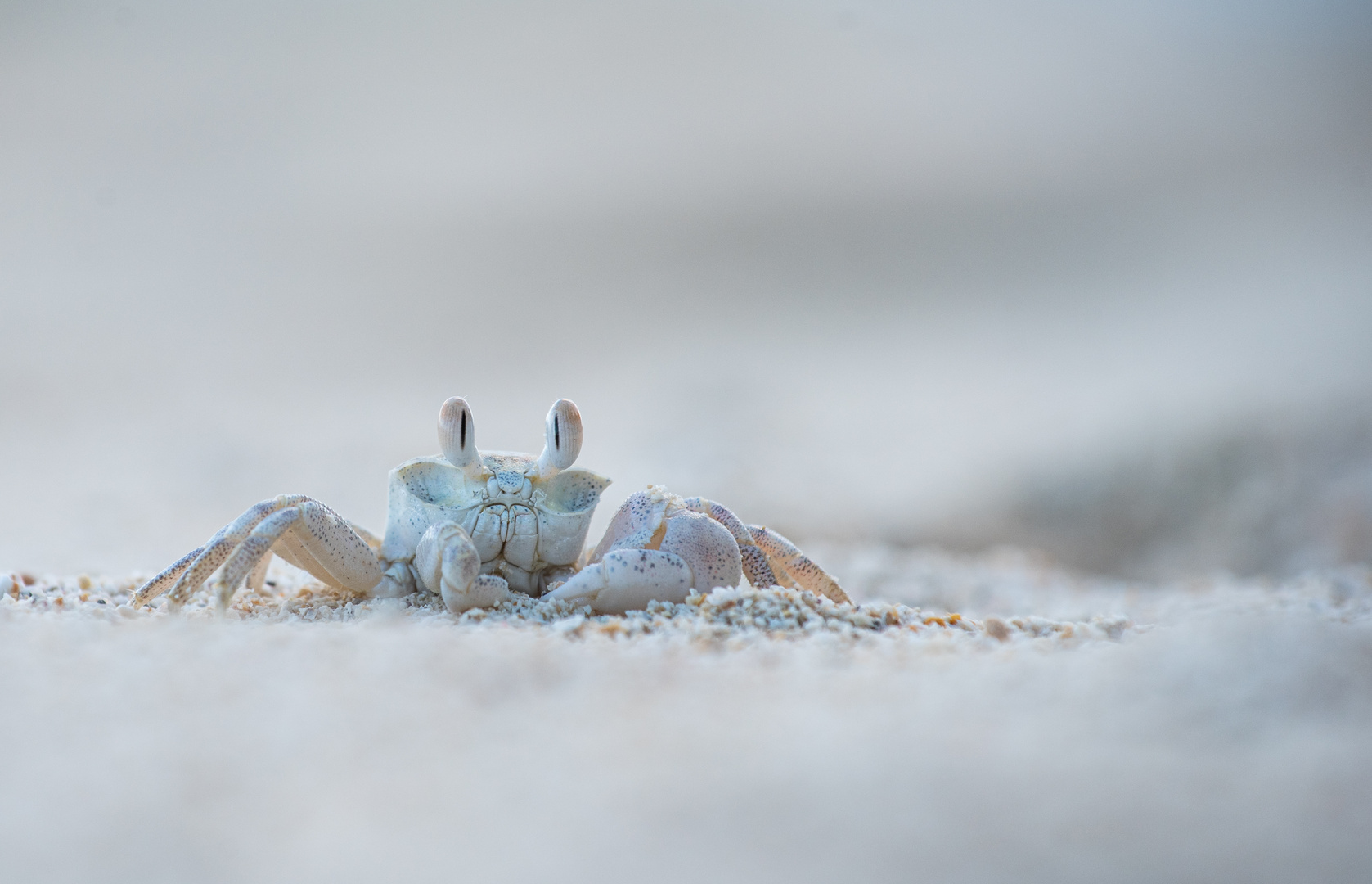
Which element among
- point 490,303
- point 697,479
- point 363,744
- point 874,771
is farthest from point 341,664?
point 490,303

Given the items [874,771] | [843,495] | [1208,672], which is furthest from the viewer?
[843,495]

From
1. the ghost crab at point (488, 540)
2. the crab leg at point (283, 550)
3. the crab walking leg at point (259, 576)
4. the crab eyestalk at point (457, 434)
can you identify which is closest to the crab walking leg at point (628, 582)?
the ghost crab at point (488, 540)

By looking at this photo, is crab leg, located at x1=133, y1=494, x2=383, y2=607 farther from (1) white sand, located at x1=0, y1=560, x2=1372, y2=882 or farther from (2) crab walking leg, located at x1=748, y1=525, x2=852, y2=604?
(2) crab walking leg, located at x1=748, y1=525, x2=852, y2=604

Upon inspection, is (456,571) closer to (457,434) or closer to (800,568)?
(457,434)

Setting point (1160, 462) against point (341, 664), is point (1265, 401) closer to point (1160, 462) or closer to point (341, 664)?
point (1160, 462)

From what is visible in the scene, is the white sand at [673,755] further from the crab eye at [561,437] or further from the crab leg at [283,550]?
the crab eye at [561,437]

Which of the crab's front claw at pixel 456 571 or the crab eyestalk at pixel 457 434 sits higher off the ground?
the crab eyestalk at pixel 457 434
